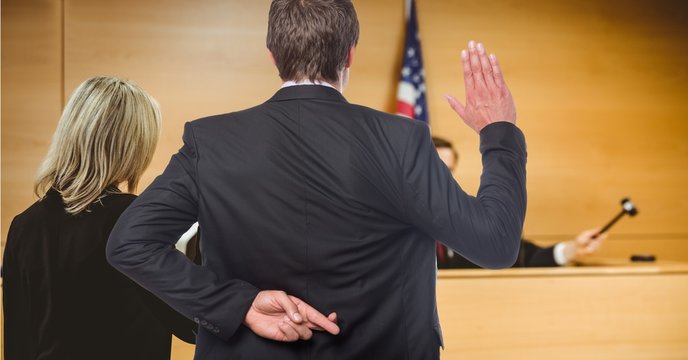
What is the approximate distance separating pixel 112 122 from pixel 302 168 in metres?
0.80

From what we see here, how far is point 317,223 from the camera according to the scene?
47.8 inches

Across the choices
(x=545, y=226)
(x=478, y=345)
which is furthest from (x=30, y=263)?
(x=545, y=226)

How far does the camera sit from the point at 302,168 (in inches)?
48.1

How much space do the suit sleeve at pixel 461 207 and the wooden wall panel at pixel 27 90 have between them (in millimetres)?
4023

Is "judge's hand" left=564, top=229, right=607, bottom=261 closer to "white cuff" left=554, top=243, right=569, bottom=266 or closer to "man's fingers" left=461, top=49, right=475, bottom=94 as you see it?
"white cuff" left=554, top=243, right=569, bottom=266

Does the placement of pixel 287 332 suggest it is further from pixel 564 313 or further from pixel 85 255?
pixel 564 313

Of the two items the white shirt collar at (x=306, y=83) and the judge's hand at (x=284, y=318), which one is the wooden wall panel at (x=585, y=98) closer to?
the white shirt collar at (x=306, y=83)

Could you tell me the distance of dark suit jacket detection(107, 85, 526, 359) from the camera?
1.21 metres

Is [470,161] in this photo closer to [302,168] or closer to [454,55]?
[454,55]

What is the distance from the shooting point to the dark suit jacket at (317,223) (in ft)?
3.96

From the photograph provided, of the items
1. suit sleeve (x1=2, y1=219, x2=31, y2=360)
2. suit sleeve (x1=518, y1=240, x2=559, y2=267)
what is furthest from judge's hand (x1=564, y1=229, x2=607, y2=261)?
suit sleeve (x1=2, y1=219, x2=31, y2=360)

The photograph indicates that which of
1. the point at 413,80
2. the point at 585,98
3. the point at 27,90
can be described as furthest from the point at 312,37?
the point at 585,98

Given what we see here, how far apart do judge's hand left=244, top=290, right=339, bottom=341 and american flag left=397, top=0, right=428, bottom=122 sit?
152 inches

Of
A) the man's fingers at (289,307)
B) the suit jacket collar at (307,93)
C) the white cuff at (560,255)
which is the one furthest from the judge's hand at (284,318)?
the white cuff at (560,255)
